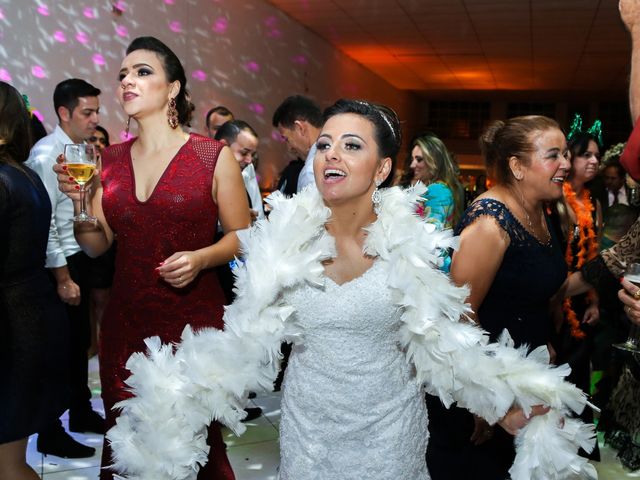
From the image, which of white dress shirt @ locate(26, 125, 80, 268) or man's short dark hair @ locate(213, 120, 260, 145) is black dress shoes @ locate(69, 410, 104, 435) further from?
man's short dark hair @ locate(213, 120, 260, 145)

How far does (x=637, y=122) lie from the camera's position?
1.61 metres

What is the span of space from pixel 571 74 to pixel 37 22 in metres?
9.72

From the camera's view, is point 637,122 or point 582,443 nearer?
point 582,443

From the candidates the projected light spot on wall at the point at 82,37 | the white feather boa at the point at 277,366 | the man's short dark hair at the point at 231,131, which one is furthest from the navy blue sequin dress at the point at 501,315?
the projected light spot on wall at the point at 82,37

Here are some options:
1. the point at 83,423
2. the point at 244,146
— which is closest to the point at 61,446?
the point at 83,423

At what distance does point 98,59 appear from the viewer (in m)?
4.55

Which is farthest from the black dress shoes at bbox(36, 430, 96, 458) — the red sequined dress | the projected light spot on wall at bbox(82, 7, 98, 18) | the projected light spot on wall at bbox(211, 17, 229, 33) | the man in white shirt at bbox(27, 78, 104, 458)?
the projected light spot on wall at bbox(211, 17, 229, 33)

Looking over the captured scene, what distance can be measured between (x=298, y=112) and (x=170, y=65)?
180 cm

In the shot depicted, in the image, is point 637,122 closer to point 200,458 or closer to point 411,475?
point 411,475

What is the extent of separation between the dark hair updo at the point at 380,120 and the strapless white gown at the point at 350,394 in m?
0.32

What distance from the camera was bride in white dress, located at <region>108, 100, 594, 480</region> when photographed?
1422 mm

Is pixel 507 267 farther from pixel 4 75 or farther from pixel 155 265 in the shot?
pixel 4 75

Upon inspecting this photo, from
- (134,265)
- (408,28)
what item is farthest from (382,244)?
(408,28)

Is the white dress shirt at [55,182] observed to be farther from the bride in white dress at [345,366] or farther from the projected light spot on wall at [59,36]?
the bride in white dress at [345,366]
